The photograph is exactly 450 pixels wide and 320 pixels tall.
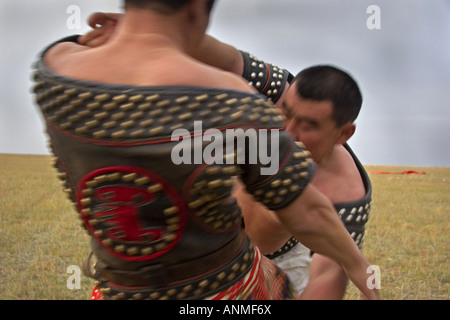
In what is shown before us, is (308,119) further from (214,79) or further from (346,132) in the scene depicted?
(214,79)

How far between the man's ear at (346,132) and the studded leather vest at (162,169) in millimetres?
1562

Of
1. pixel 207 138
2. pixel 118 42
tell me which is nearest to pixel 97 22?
pixel 118 42

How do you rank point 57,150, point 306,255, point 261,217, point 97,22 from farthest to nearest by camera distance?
point 306,255 < point 261,217 < point 97,22 < point 57,150

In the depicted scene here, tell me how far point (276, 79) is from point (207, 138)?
4.78 feet

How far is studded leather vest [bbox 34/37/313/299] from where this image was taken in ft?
3.86

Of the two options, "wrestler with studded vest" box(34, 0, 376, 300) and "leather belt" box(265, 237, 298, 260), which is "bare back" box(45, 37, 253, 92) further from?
"leather belt" box(265, 237, 298, 260)

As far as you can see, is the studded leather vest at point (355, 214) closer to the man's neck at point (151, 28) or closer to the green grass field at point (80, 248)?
the man's neck at point (151, 28)

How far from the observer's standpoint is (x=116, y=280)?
1384 millimetres

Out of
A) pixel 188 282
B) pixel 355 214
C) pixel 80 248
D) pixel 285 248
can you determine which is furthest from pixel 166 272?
pixel 80 248

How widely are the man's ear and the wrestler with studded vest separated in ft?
4.87

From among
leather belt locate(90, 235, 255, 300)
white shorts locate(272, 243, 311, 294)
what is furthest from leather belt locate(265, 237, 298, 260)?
leather belt locate(90, 235, 255, 300)

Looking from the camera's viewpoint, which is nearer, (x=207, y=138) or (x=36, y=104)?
(x=207, y=138)

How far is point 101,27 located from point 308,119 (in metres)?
1.47
